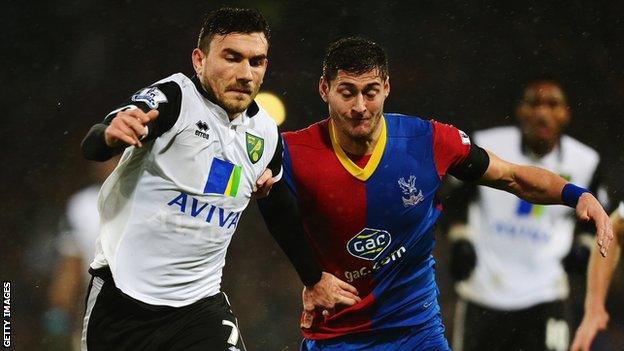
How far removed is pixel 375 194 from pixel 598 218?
81 centimetres

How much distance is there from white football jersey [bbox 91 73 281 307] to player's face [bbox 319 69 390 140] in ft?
1.76

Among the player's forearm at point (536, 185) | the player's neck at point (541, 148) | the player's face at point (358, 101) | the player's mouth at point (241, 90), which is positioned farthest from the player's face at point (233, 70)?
the player's neck at point (541, 148)

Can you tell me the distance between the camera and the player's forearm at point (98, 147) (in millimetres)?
2629

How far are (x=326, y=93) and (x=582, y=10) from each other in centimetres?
333

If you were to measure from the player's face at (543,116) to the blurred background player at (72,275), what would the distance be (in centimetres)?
235

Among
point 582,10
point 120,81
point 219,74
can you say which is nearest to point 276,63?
point 120,81

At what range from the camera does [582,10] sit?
20.7 ft

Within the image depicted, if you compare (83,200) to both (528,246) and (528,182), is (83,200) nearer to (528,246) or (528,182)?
(528,246)

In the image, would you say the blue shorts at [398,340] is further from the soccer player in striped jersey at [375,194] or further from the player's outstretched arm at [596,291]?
the player's outstretched arm at [596,291]

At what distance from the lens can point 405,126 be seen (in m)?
3.60

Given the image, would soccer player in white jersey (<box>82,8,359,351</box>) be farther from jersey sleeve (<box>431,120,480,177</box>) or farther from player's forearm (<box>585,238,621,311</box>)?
player's forearm (<box>585,238,621,311</box>)

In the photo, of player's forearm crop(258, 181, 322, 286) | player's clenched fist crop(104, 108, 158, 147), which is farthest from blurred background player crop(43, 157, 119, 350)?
player's clenched fist crop(104, 108, 158, 147)

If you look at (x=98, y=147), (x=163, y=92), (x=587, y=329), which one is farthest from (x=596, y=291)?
(x=98, y=147)

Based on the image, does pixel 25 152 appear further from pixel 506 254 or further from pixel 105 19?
pixel 506 254
